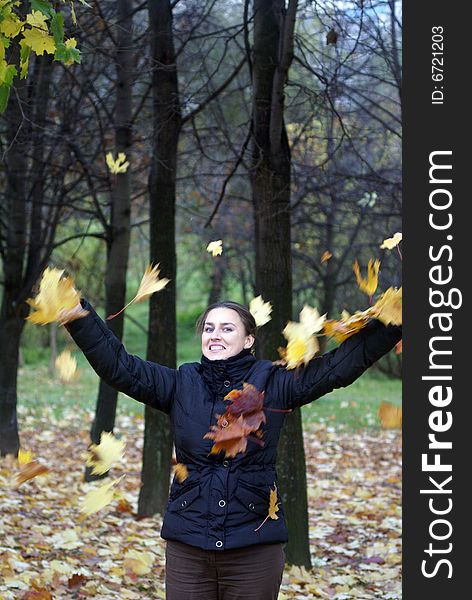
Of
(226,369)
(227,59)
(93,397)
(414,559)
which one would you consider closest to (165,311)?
(226,369)

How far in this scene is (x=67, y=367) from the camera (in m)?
3.76

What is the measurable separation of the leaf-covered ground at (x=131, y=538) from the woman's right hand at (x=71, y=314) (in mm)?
1749

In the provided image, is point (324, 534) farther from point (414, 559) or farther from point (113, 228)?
point (414, 559)

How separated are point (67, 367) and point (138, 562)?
2940mm

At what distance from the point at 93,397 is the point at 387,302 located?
1748 centimetres

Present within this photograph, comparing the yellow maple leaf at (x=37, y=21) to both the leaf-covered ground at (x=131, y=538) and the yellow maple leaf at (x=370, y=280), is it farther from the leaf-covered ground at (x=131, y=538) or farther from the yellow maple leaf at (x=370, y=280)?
the leaf-covered ground at (x=131, y=538)

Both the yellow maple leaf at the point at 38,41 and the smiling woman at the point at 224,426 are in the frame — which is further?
the yellow maple leaf at the point at 38,41

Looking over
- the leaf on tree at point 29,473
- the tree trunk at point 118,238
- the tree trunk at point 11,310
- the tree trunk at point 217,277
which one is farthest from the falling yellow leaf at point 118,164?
the tree trunk at point 217,277

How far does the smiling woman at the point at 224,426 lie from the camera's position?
130 inches

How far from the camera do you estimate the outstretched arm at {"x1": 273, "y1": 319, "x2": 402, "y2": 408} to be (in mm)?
3361

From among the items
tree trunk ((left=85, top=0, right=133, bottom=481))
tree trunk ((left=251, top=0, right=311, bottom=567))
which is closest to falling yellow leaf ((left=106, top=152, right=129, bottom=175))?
tree trunk ((left=85, top=0, right=133, bottom=481))

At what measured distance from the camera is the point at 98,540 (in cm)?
717

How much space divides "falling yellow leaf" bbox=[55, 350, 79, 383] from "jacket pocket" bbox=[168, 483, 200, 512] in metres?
0.73

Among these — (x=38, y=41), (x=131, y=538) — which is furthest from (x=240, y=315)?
(x=131, y=538)
